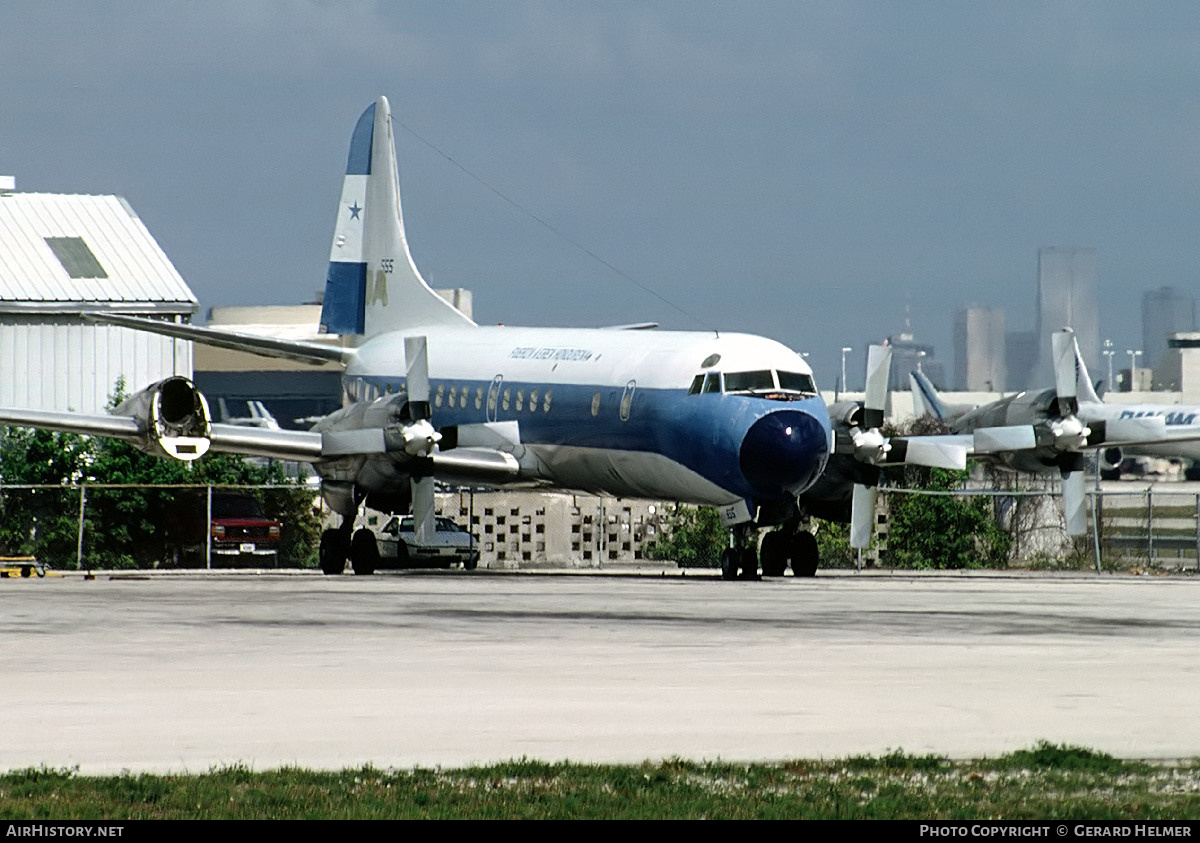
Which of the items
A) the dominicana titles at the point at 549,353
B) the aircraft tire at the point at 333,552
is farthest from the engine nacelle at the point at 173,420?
the dominicana titles at the point at 549,353

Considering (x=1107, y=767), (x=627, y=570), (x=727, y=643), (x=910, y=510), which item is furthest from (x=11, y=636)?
(x=910, y=510)

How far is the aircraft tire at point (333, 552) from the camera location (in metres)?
34.3

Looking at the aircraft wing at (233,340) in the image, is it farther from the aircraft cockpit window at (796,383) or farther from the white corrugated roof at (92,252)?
the white corrugated roof at (92,252)

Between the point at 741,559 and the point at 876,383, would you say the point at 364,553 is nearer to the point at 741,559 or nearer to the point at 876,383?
the point at 741,559

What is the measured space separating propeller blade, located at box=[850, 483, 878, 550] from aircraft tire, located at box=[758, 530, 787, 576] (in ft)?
4.84

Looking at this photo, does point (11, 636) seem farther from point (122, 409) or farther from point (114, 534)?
point (114, 534)

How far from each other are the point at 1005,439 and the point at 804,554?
404 cm

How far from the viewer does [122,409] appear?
3117 cm

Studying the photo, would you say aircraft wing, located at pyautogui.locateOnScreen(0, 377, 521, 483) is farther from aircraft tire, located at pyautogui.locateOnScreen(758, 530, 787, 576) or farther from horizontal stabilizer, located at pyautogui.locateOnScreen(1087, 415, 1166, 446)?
horizontal stabilizer, located at pyautogui.locateOnScreen(1087, 415, 1166, 446)

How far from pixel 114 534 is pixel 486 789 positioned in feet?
100

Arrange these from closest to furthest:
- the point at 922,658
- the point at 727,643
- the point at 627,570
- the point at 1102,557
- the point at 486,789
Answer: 1. the point at 486,789
2. the point at 922,658
3. the point at 727,643
4. the point at 627,570
5. the point at 1102,557

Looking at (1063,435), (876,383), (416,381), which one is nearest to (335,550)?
(416,381)

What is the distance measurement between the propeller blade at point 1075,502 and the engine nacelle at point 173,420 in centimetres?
1437

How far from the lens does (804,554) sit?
3347 cm
